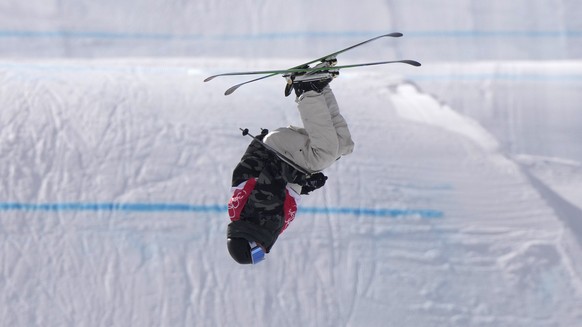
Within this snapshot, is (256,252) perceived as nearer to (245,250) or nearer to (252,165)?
(245,250)

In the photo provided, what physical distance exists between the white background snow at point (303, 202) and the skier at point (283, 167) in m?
1.38

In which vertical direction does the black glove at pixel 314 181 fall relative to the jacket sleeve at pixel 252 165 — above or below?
below

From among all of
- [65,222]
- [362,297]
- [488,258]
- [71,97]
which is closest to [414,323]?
[362,297]

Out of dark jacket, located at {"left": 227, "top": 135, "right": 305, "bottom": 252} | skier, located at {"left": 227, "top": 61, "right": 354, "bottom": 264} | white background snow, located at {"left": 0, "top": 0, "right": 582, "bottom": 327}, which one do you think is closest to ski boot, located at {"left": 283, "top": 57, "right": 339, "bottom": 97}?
skier, located at {"left": 227, "top": 61, "right": 354, "bottom": 264}

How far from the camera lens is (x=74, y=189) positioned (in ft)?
14.1

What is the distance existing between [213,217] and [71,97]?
114 cm

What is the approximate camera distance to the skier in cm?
261

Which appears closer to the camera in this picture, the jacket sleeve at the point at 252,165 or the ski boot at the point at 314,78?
the ski boot at the point at 314,78

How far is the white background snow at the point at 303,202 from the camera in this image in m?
4.05

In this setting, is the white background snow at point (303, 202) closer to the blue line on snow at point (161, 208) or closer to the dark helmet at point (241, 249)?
the blue line on snow at point (161, 208)

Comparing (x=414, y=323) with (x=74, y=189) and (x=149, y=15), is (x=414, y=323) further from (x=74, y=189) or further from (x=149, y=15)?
(x=149, y=15)

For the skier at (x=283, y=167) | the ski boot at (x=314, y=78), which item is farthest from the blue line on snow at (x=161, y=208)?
the ski boot at (x=314, y=78)

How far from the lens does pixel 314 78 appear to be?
8.47ft

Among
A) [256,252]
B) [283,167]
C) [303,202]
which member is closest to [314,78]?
[283,167]
